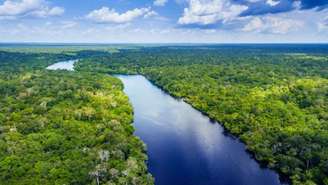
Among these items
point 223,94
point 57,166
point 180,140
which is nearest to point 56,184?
point 57,166

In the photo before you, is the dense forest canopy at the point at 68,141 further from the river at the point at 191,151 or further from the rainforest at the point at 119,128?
the river at the point at 191,151

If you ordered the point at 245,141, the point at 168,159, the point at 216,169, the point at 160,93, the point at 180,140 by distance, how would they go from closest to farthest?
the point at 216,169 < the point at 168,159 < the point at 245,141 < the point at 180,140 < the point at 160,93

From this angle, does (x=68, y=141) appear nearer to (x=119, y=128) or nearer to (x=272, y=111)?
(x=119, y=128)

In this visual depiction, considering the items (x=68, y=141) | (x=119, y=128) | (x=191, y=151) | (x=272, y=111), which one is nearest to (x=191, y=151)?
(x=191, y=151)

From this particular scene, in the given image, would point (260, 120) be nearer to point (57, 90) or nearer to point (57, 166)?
point (57, 166)

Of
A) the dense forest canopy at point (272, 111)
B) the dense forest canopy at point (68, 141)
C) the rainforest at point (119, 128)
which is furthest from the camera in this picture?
the dense forest canopy at point (272, 111)

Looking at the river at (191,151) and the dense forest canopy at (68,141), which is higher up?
the dense forest canopy at (68,141)

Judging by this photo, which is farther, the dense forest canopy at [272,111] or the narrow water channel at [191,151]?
the narrow water channel at [191,151]

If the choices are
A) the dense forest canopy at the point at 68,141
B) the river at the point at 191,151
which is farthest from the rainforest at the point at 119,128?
the river at the point at 191,151
